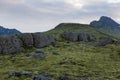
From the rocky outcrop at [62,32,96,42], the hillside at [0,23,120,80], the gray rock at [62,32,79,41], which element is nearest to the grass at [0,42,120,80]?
the hillside at [0,23,120,80]

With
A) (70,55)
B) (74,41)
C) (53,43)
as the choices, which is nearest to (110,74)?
(70,55)

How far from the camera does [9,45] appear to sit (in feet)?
269

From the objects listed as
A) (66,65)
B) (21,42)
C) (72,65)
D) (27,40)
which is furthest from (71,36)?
(66,65)

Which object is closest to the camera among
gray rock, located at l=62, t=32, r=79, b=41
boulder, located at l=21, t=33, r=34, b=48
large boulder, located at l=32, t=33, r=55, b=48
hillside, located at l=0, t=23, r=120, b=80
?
hillside, located at l=0, t=23, r=120, b=80

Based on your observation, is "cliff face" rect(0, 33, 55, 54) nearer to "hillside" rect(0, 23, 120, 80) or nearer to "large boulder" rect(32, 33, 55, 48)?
"large boulder" rect(32, 33, 55, 48)

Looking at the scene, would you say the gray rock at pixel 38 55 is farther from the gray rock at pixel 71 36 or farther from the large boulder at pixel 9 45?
the gray rock at pixel 71 36

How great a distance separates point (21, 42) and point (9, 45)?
239 inches

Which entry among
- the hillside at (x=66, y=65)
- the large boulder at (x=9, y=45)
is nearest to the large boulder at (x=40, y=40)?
the hillside at (x=66, y=65)

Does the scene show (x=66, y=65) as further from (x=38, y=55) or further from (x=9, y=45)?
(x=9, y=45)

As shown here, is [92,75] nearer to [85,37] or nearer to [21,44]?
[21,44]

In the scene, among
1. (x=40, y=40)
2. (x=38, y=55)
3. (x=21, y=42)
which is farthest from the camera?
(x=40, y=40)

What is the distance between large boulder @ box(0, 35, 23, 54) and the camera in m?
81.8

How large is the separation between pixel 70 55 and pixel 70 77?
87.1 ft

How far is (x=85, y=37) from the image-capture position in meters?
125
